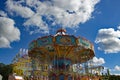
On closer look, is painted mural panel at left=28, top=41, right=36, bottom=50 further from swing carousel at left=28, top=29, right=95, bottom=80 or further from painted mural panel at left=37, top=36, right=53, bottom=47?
painted mural panel at left=37, top=36, right=53, bottom=47

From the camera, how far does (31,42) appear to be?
66.4ft

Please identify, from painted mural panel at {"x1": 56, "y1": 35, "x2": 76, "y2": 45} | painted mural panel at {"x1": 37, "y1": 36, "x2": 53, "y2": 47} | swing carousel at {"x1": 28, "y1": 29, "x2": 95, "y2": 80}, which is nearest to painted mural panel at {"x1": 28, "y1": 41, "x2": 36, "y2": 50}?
swing carousel at {"x1": 28, "y1": 29, "x2": 95, "y2": 80}

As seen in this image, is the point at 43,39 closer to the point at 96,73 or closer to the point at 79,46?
the point at 79,46

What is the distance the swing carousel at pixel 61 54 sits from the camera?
61.5 feet

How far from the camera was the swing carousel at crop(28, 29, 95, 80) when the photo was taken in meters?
18.8

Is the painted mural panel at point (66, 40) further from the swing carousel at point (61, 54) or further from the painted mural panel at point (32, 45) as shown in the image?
the painted mural panel at point (32, 45)

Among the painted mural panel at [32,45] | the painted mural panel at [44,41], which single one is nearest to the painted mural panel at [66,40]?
the painted mural panel at [44,41]

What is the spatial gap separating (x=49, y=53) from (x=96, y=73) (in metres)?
6.56

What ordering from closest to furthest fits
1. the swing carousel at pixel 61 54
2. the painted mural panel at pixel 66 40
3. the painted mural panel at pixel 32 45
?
the painted mural panel at pixel 66 40, the swing carousel at pixel 61 54, the painted mural panel at pixel 32 45

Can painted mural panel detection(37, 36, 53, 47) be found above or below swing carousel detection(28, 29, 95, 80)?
above

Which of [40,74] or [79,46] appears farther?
[40,74]

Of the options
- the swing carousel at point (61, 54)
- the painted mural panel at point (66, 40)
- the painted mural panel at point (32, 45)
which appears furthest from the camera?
the painted mural panel at point (32, 45)

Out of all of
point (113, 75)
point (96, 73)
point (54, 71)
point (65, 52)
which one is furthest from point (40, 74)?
point (113, 75)

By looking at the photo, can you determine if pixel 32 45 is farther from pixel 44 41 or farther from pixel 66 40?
pixel 66 40
